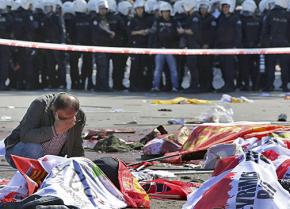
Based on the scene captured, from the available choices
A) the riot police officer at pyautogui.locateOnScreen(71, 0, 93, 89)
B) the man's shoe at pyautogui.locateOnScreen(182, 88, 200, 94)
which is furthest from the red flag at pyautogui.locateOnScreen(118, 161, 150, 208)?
the riot police officer at pyautogui.locateOnScreen(71, 0, 93, 89)

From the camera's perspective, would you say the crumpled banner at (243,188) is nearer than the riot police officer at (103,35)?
Yes

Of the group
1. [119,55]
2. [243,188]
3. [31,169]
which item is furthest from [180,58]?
[243,188]

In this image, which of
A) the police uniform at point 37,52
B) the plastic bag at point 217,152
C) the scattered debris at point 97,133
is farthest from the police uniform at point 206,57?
the plastic bag at point 217,152

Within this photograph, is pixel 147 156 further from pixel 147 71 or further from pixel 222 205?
pixel 147 71

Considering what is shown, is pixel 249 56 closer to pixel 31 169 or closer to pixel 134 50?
pixel 134 50

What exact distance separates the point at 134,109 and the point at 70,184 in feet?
30.8

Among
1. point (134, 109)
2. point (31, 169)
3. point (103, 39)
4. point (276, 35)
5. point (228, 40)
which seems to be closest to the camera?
point (31, 169)

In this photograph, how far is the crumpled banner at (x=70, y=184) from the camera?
627 centimetres

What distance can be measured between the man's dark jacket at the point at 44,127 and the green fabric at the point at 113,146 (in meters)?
2.42

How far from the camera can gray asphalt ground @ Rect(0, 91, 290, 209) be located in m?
12.9

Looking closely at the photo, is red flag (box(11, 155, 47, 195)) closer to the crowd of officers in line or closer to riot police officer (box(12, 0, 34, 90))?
the crowd of officers in line

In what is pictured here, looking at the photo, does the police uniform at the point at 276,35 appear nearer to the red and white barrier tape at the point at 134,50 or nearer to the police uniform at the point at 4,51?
the red and white barrier tape at the point at 134,50

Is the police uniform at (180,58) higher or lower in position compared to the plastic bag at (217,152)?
lower

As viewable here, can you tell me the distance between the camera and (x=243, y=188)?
5902 millimetres
